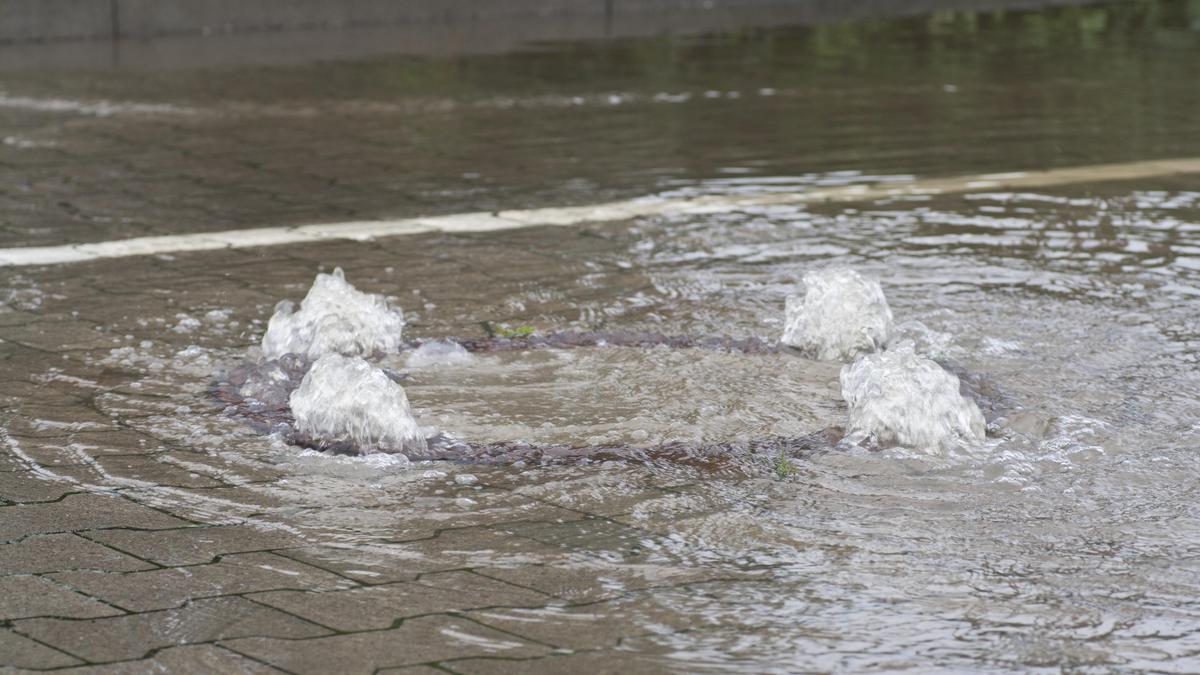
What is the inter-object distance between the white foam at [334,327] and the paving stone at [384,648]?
8.16 ft

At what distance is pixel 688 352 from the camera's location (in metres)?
5.94

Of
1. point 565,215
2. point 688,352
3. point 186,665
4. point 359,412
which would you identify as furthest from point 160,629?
point 565,215

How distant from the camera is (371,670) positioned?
3303mm

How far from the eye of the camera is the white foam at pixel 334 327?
5922 mm

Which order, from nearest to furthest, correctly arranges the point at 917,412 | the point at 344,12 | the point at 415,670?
the point at 415,670 → the point at 917,412 → the point at 344,12

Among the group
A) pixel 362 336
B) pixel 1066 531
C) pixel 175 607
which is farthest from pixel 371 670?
pixel 362 336

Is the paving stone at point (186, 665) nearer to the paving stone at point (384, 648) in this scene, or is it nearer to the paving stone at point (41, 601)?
the paving stone at point (384, 648)

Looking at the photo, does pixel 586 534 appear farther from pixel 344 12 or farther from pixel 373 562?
pixel 344 12

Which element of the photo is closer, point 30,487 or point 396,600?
point 396,600

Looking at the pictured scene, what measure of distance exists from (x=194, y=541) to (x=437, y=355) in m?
1.92

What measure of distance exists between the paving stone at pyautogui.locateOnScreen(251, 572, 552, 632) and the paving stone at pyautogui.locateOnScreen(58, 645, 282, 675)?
240 mm

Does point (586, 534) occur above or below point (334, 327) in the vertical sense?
below

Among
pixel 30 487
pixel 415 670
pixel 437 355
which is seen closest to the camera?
pixel 415 670

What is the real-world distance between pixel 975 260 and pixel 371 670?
4.73 metres
